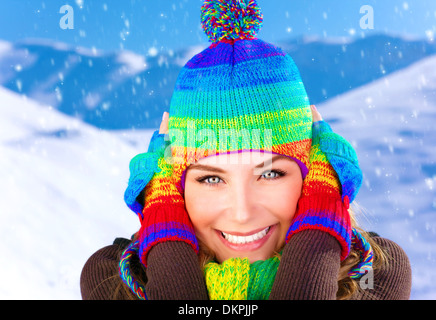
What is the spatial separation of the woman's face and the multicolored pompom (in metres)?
0.63

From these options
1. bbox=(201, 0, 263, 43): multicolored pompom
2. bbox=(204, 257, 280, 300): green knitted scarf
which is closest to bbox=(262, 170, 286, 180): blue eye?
bbox=(204, 257, 280, 300): green knitted scarf

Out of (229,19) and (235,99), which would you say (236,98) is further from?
(229,19)

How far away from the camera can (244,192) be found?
2227 mm

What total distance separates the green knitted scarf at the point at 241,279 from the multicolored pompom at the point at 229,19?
3.39 feet

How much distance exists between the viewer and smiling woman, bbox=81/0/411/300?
87.7 inches

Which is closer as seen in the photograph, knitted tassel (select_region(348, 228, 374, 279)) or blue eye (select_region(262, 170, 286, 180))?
blue eye (select_region(262, 170, 286, 180))

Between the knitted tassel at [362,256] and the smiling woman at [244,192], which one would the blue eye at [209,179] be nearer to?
the smiling woman at [244,192]

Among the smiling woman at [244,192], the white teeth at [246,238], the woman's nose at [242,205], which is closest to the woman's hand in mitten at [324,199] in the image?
the smiling woman at [244,192]

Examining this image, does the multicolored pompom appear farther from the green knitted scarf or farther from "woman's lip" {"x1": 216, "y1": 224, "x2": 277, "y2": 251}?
the green knitted scarf

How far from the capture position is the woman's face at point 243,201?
2.25m

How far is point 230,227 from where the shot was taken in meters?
2.33
